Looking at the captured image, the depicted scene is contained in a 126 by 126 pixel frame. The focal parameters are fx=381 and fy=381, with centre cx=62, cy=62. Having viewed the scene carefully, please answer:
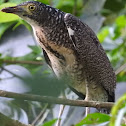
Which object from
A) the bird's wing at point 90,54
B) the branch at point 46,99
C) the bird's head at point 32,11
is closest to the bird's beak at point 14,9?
the bird's head at point 32,11

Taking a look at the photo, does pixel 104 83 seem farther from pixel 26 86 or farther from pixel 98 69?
pixel 26 86

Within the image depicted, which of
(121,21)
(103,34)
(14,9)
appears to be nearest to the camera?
(14,9)

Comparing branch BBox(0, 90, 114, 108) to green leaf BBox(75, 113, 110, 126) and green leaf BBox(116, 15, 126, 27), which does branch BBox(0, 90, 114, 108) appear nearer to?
green leaf BBox(75, 113, 110, 126)

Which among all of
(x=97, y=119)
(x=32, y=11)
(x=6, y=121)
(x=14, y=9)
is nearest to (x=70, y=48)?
(x=32, y=11)

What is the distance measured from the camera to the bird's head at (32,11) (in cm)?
180

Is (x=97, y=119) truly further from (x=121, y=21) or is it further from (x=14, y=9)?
(x=121, y=21)

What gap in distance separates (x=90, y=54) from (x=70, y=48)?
154 mm

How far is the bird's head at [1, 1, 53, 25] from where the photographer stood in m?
1.80

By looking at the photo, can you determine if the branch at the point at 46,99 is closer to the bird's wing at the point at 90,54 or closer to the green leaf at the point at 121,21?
the bird's wing at the point at 90,54

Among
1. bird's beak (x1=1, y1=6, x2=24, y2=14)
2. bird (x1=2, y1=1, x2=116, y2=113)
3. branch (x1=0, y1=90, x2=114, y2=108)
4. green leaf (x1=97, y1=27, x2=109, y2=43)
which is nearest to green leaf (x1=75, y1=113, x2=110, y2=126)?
branch (x1=0, y1=90, x2=114, y2=108)

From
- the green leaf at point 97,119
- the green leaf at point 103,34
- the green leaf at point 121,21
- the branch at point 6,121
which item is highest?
the green leaf at point 97,119

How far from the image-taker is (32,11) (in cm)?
192

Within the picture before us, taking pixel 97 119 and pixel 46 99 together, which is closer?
pixel 46 99

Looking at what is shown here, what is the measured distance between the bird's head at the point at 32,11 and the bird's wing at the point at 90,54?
14cm
